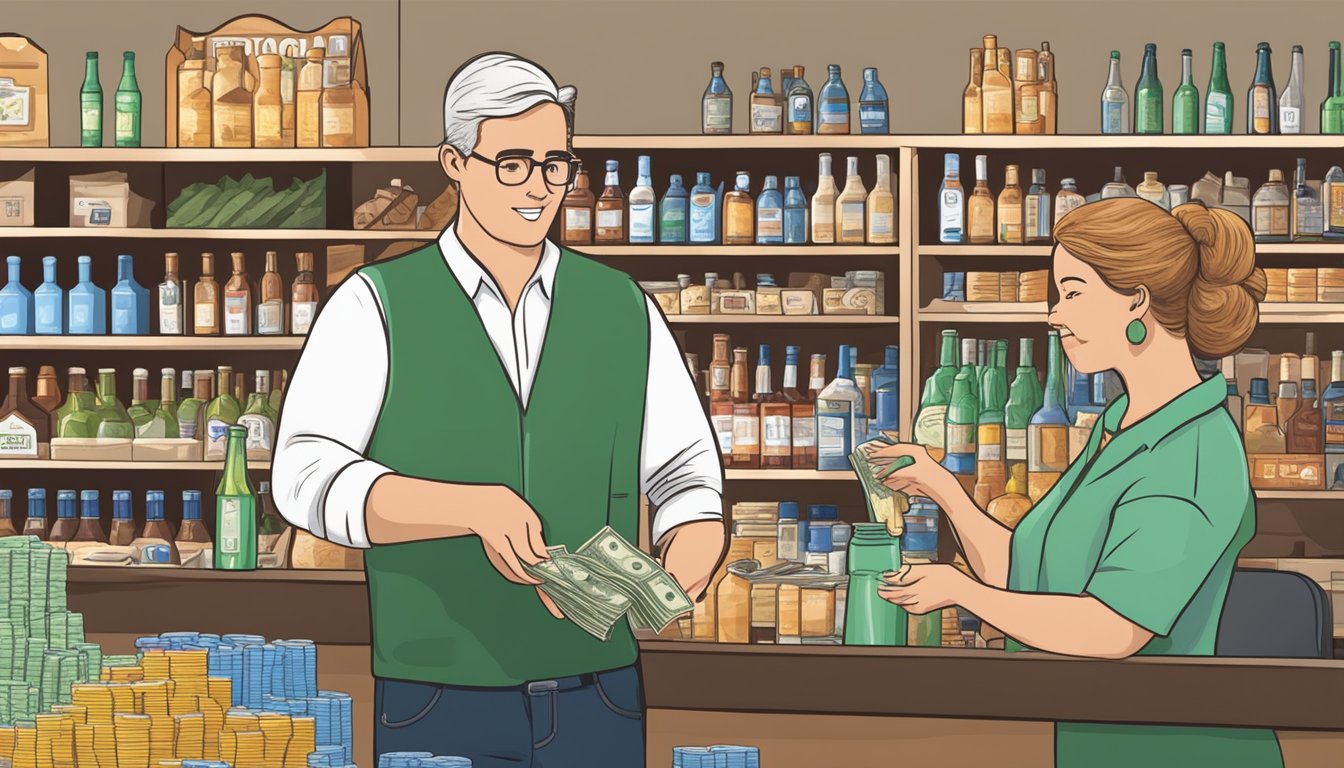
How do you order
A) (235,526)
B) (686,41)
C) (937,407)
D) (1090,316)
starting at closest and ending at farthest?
(1090,316) < (235,526) < (937,407) < (686,41)

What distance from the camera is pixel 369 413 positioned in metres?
2.56

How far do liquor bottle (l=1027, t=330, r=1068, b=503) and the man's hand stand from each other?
1.44 metres

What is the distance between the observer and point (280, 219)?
4305mm

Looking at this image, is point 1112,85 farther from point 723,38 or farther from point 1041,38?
point 723,38

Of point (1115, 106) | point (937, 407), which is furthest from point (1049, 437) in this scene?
point (1115, 106)

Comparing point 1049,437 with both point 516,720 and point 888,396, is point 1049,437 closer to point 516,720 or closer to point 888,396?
point 888,396

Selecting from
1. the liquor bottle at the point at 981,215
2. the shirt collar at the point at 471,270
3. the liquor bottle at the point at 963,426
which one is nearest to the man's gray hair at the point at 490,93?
the shirt collar at the point at 471,270

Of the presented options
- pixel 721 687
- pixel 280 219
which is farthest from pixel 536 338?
pixel 280 219

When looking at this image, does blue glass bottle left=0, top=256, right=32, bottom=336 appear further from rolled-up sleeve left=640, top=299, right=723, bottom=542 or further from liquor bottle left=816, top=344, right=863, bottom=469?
rolled-up sleeve left=640, top=299, right=723, bottom=542

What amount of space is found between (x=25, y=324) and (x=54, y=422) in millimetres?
310

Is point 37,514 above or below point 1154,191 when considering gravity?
below

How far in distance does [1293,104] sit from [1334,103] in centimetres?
13

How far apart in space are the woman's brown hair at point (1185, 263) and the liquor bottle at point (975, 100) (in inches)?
75.0

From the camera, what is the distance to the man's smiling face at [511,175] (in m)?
2.63
